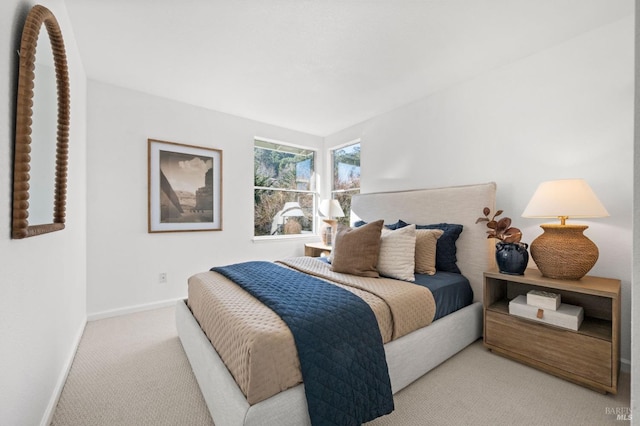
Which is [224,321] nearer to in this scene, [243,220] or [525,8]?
[243,220]

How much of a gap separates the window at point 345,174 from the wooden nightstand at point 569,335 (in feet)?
7.82

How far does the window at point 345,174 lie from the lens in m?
4.20

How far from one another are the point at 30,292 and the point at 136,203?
2.03m

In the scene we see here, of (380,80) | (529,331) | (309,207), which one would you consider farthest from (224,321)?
(309,207)

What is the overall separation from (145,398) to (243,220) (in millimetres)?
2441

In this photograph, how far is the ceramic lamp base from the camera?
5.93 ft

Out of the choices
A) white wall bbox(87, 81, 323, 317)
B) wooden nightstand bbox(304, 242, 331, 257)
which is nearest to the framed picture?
white wall bbox(87, 81, 323, 317)

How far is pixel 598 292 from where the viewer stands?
163cm

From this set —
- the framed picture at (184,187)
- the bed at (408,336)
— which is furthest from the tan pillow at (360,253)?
the framed picture at (184,187)

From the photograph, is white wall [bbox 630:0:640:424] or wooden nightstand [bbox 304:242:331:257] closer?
white wall [bbox 630:0:640:424]

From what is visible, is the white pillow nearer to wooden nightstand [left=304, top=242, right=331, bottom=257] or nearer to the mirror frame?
wooden nightstand [left=304, top=242, right=331, bottom=257]

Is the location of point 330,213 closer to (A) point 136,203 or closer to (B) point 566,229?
(A) point 136,203

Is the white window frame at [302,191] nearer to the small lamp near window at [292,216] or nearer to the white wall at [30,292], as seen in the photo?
the small lamp near window at [292,216]

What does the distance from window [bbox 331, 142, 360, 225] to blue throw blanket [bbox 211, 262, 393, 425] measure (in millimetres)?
2760
